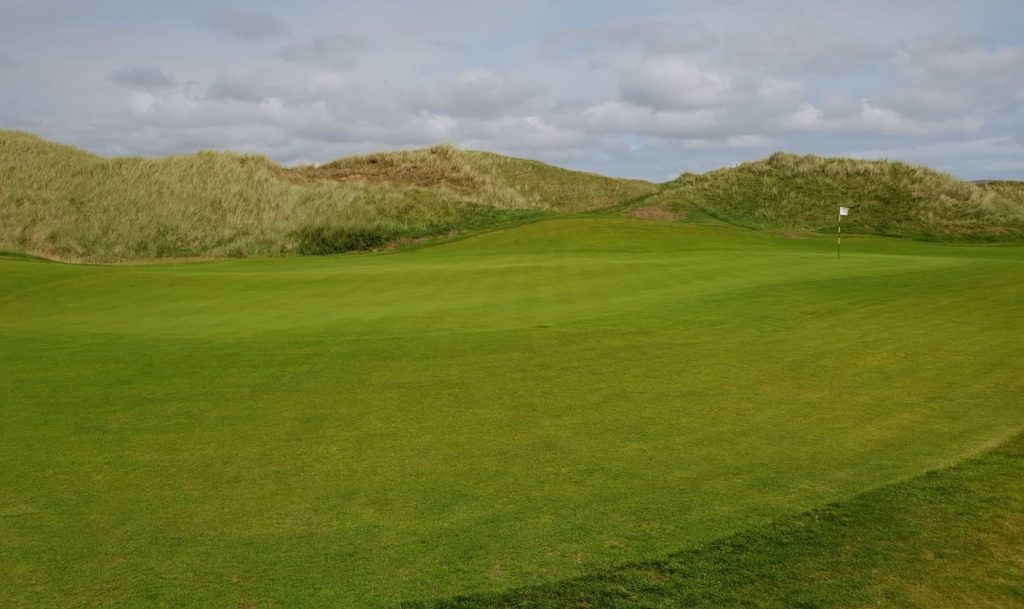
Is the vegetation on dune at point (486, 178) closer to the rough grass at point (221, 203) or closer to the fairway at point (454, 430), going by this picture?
the rough grass at point (221, 203)

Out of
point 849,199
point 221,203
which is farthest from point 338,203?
point 849,199

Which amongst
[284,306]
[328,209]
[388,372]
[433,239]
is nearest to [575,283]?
[284,306]

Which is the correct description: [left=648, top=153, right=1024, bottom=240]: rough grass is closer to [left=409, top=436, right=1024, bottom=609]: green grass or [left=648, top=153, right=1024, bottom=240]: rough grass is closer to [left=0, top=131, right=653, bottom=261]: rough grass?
[left=0, top=131, right=653, bottom=261]: rough grass

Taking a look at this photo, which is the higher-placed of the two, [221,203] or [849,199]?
[221,203]

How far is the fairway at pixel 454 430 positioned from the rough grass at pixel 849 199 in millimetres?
33759

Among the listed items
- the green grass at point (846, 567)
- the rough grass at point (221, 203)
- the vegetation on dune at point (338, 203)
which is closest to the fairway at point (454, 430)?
the green grass at point (846, 567)

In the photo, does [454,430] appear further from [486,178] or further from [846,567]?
[486,178]

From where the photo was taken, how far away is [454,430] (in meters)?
7.89

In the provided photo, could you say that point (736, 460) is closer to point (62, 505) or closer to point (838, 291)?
point (62, 505)

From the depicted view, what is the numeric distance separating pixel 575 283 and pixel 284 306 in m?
7.25

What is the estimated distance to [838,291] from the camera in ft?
56.1

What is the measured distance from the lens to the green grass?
4.75m

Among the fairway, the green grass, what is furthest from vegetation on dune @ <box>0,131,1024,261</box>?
the green grass

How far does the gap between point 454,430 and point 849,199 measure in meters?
51.8
